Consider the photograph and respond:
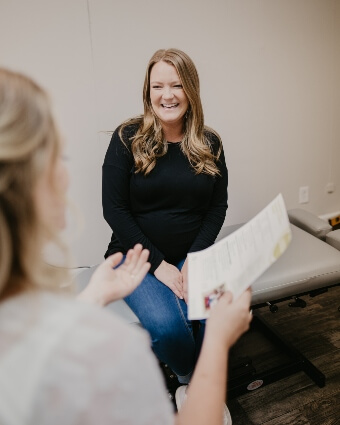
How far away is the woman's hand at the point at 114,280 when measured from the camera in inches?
37.6

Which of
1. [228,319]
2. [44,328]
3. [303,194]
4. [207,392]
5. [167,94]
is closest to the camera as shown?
[44,328]

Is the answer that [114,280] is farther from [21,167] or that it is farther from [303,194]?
[303,194]

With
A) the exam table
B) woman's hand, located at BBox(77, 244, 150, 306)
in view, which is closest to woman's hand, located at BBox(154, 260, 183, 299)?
the exam table

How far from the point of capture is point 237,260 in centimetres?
112

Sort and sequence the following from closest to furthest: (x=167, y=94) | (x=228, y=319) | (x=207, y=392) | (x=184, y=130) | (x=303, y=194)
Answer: (x=207, y=392), (x=228, y=319), (x=167, y=94), (x=184, y=130), (x=303, y=194)

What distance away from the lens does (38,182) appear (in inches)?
21.8

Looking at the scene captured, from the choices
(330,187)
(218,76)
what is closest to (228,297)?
(218,76)

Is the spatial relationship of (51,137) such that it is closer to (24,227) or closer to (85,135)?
(24,227)

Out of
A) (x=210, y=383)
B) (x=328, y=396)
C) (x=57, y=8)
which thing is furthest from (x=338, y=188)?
(x=210, y=383)

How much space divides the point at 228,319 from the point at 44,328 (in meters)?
0.51

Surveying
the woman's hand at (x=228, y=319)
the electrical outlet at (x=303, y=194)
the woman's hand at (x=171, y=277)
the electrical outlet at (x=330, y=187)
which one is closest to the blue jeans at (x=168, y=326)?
the woman's hand at (x=171, y=277)

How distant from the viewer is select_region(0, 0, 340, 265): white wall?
1.96 m

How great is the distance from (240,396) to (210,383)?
1.10 meters

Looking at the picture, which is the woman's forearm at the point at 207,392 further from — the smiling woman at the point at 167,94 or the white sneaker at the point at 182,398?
the smiling woman at the point at 167,94
